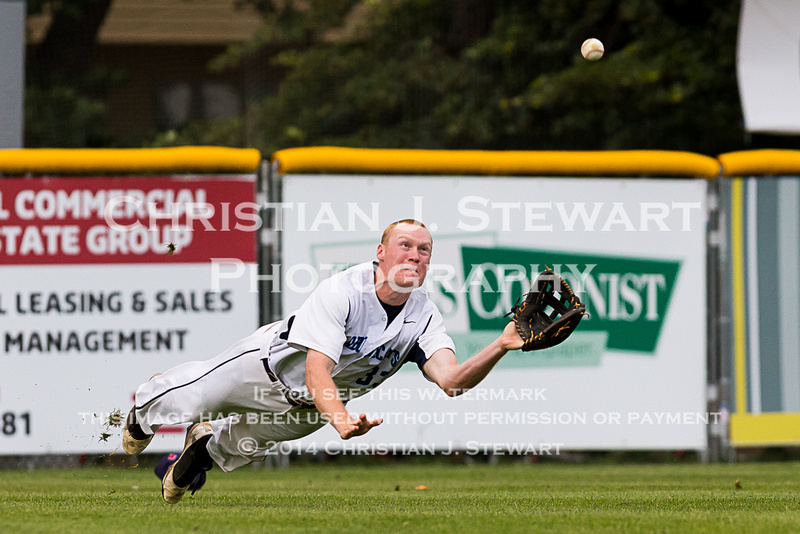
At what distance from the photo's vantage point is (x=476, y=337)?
8.59 m

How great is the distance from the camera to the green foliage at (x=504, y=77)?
12.1m

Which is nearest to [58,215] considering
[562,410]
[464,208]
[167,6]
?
[464,208]

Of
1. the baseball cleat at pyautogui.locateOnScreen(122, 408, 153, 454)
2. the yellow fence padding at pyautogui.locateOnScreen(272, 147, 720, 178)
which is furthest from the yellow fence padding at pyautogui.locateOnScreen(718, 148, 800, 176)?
the baseball cleat at pyautogui.locateOnScreen(122, 408, 153, 454)

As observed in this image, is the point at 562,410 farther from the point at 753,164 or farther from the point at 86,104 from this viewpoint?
the point at 86,104

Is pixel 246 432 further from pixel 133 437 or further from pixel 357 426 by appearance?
pixel 357 426

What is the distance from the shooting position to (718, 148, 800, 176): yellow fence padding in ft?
28.9

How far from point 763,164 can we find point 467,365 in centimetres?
502

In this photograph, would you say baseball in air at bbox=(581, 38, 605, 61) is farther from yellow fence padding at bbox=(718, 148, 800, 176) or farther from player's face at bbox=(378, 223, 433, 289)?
player's face at bbox=(378, 223, 433, 289)

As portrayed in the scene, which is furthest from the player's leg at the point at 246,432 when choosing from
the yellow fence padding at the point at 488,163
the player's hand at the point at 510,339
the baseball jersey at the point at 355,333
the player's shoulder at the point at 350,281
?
the yellow fence padding at the point at 488,163

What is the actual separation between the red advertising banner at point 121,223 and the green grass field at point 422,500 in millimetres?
1721

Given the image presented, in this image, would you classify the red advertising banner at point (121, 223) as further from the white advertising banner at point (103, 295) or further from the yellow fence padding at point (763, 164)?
the yellow fence padding at point (763, 164)

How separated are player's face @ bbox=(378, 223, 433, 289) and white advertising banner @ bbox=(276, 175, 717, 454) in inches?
135

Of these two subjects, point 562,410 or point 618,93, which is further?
point 618,93

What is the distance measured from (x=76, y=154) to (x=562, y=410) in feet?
14.5
